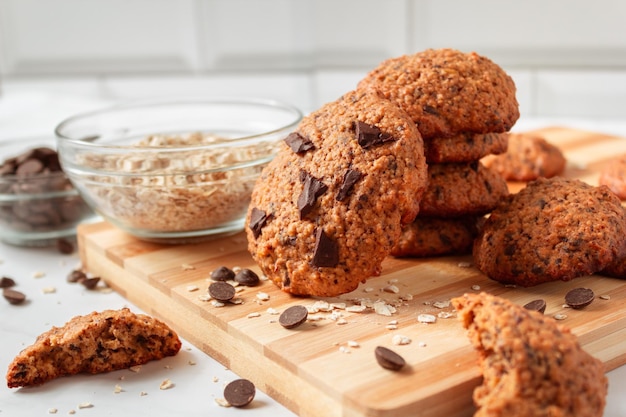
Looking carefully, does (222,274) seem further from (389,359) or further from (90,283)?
(389,359)

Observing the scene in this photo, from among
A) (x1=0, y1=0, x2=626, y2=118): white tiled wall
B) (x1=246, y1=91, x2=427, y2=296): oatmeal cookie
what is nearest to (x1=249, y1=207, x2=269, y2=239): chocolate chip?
(x1=246, y1=91, x2=427, y2=296): oatmeal cookie

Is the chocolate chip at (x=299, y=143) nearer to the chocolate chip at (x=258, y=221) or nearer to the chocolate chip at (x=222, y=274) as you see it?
the chocolate chip at (x=258, y=221)

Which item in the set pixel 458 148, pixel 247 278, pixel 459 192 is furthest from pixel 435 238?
pixel 247 278

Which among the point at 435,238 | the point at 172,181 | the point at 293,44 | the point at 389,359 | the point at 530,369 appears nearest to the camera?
the point at 530,369

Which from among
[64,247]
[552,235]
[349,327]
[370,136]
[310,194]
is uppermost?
[370,136]

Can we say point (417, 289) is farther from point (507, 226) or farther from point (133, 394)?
point (133, 394)

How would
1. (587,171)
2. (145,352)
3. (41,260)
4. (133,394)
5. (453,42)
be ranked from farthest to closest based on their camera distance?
1. (453,42)
2. (587,171)
3. (41,260)
4. (145,352)
5. (133,394)

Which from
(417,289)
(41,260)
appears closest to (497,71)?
(417,289)
